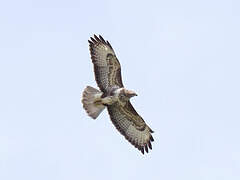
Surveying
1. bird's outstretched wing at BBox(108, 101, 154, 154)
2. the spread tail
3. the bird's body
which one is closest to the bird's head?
the bird's body

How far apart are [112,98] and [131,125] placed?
3.80ft

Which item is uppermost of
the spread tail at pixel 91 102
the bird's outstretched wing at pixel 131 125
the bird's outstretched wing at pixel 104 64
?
the bird's outstretched wing at pixel 104 64

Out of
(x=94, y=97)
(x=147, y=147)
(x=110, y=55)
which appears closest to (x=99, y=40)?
(x=110, y=55)

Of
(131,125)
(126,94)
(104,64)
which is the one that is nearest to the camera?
(126,94)

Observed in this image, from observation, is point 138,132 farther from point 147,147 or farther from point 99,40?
point 99,40

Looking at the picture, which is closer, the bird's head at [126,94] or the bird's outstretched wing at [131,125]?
the bird's head at [126,94]

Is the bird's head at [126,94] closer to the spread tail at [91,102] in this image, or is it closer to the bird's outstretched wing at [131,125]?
the bird's outstretched wing at [131,125]

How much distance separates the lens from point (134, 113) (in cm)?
1725

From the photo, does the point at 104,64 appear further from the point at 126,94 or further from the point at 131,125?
the point at 131,125

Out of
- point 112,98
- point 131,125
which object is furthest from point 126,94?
point 131,125

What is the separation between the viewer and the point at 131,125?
57.5ft

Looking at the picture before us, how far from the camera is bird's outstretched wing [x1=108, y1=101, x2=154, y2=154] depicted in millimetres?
17234

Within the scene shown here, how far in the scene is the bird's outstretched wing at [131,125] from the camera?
17.2 m

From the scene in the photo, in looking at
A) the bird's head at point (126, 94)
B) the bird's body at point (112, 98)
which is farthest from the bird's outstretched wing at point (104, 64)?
the bird's head at point (126, 94)
